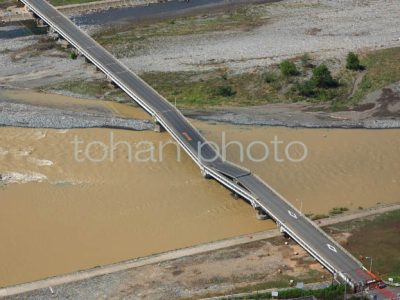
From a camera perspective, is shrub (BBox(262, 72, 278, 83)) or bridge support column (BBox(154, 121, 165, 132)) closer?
bridge support column (BBox(154, 121, 165, 132))

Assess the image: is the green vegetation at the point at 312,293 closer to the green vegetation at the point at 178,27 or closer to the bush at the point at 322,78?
the bush at the point at 322,78

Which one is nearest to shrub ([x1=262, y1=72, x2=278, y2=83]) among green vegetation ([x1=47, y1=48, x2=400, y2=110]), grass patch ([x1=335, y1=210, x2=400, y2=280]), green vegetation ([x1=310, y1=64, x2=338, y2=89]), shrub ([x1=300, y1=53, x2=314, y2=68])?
green vegetation ([x1=47, y1=48, x2=400, y2=110])

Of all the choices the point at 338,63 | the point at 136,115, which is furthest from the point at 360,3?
the point at 136,115

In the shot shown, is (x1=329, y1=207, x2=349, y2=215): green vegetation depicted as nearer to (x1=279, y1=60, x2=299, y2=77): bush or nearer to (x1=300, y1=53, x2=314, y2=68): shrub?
(x1=279, y1=60, x2=299, y2=77): bush

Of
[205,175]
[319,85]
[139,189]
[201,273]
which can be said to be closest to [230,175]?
[205,175]

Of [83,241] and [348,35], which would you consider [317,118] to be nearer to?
[348,35]

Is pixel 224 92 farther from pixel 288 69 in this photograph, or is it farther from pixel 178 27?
pixel 178 27

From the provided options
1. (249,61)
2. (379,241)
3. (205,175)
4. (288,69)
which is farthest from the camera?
(249,61)
